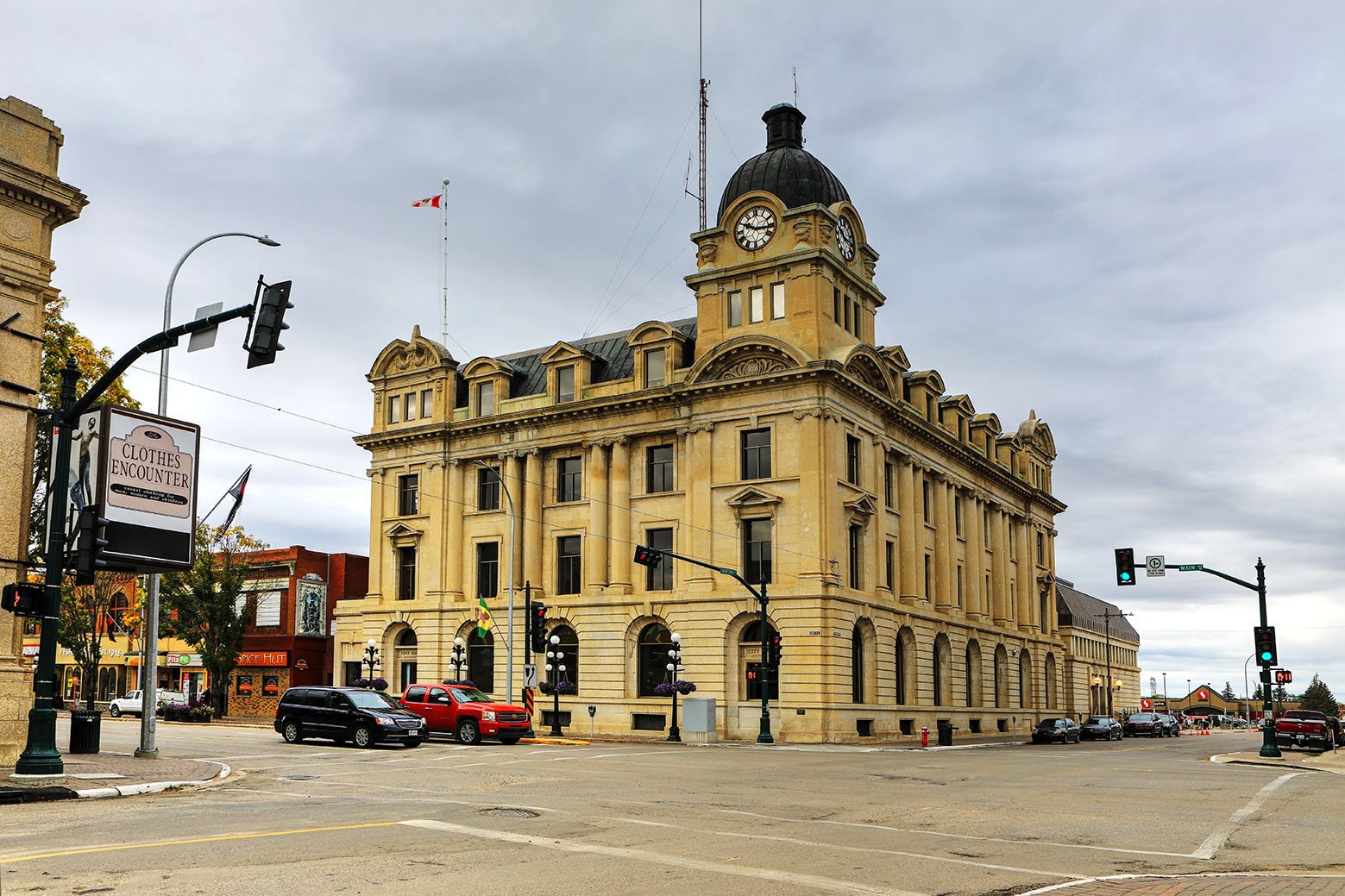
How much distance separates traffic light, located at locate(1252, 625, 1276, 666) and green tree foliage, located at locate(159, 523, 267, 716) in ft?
163

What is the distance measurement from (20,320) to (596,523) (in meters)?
35.1

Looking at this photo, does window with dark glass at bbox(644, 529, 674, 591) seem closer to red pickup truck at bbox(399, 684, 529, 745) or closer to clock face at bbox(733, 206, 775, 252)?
clock face at bbox(733, 206, 775, 252)

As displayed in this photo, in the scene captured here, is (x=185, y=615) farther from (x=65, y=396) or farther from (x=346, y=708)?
(x=65, y=396)

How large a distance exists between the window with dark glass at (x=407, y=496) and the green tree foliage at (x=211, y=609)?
31.2 feet

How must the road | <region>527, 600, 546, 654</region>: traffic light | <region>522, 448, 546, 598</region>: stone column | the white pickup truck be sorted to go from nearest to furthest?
the road, <region>527, 600, 546, 654</region>: traffic light, <region>522, 448, 546, 598</region>: stone column, the white pickup truck

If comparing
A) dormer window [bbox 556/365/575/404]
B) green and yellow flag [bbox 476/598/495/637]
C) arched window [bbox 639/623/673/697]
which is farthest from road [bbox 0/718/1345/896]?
dormer window [bbox 556/365/575/404]

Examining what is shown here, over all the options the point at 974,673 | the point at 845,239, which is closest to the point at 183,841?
the point at 845,239

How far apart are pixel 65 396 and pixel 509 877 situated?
14.1 meters

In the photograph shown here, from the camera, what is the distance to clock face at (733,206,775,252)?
54.8 metres

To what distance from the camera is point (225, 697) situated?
6856 centimetres

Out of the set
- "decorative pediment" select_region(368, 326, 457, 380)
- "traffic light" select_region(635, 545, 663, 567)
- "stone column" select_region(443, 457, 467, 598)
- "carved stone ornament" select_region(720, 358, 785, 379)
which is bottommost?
"traffic light" select_region(635, 545, 663, 567)

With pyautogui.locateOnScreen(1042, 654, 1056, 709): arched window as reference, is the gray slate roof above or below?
above

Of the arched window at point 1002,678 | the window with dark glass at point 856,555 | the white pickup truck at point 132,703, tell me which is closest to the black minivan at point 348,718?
the window with dark glass at point 856,555

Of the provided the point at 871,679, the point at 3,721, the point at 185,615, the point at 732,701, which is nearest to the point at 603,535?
the point at 732,701
